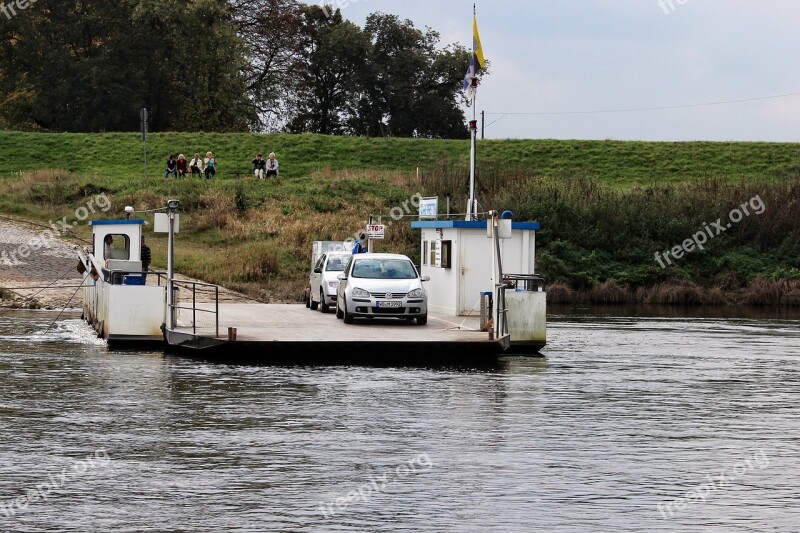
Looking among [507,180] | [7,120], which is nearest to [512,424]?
[507,180]

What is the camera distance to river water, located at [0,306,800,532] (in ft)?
40.3

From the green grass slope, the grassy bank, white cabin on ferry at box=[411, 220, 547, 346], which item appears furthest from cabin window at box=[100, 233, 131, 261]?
the green grass slope

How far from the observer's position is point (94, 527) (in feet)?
37.9

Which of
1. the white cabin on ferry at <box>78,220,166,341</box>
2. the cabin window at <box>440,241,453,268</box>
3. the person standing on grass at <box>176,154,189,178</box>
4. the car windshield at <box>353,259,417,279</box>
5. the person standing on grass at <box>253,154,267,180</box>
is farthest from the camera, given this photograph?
the person standing on grass at <box>253,154,267,180</box>

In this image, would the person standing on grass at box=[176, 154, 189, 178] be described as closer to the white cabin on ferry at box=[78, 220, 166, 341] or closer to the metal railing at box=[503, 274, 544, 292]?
the white cabin on ferry at box=[78, 220, 166, 341]

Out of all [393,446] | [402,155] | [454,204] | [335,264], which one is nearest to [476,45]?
[335,264]

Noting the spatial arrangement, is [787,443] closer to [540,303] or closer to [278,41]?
[540,303]

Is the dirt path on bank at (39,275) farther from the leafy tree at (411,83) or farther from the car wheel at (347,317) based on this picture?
the leafy tree at (411,83)

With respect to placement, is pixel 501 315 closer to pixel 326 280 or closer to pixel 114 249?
pixel 326 280

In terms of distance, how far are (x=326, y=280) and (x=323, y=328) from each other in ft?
23.2

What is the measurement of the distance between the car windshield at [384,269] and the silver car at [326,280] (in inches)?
156

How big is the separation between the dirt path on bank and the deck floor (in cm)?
897

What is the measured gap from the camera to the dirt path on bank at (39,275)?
135 feet

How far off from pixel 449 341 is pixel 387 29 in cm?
6397
